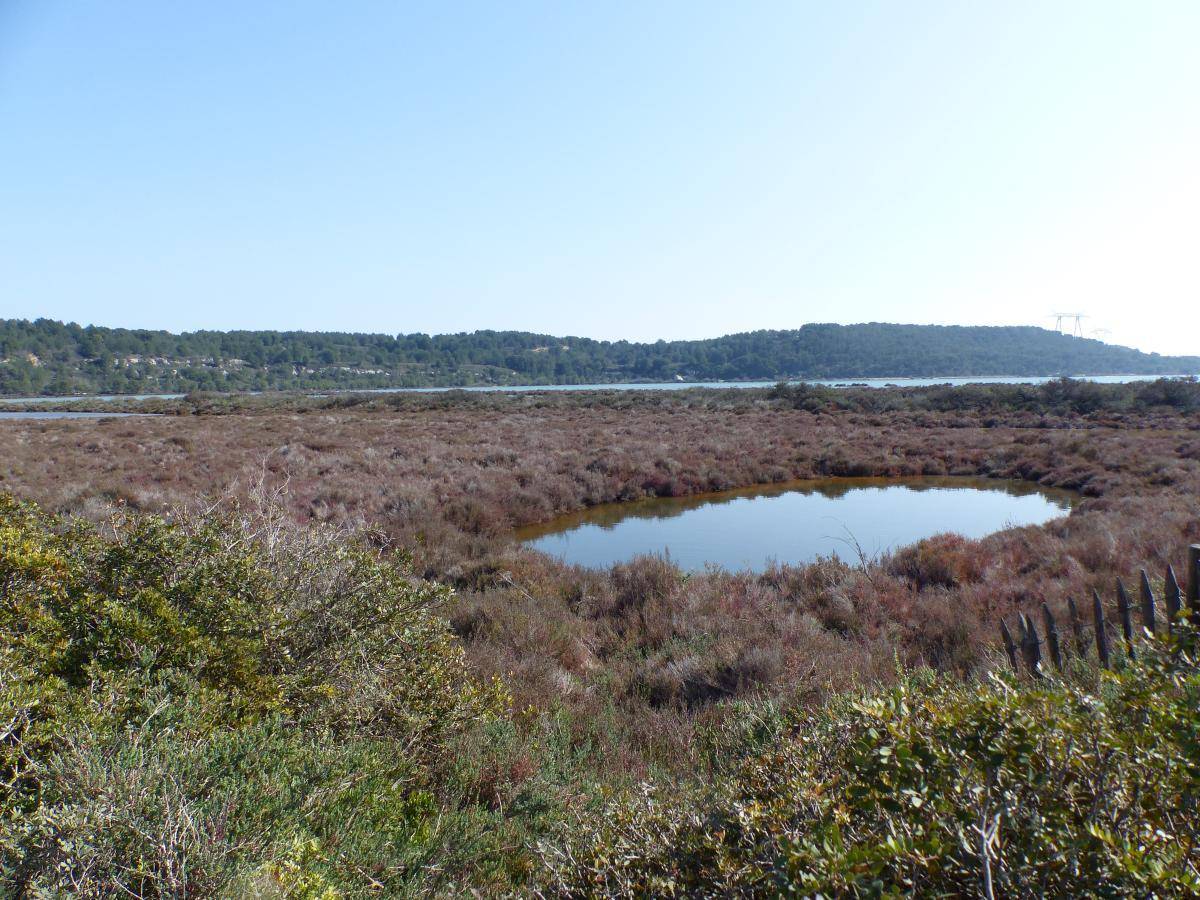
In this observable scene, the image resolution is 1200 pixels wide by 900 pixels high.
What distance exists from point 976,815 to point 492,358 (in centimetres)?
14119

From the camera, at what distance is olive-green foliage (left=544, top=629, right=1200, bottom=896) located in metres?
1.52

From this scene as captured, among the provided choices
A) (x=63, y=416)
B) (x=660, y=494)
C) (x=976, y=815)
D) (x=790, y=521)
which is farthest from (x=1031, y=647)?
(x=63, y=416)

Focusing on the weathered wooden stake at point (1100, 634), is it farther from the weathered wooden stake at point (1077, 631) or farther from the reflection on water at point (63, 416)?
the reflection on water at point (63, 416)

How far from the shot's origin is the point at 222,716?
2838mm

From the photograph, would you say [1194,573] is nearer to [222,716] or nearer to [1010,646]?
[1010,646]

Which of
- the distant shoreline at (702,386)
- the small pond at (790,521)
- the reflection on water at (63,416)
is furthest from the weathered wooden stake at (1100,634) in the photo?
the distant shoreline at (702,386)

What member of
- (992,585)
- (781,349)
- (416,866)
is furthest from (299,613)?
(781,349)

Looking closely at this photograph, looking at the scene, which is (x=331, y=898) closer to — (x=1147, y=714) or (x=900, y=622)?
(x=1147, y=714)

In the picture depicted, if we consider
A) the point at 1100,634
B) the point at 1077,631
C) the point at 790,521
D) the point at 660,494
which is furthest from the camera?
the point at 660,494

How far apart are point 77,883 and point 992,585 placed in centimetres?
904

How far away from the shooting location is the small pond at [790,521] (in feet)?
40.5

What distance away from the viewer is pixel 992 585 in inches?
316

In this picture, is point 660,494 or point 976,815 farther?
point 660,494

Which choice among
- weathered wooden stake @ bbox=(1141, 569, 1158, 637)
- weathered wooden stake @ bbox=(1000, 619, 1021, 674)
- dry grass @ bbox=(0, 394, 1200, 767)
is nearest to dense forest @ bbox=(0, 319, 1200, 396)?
dry grass @ bbox=(0, 394, 1200, 767)
